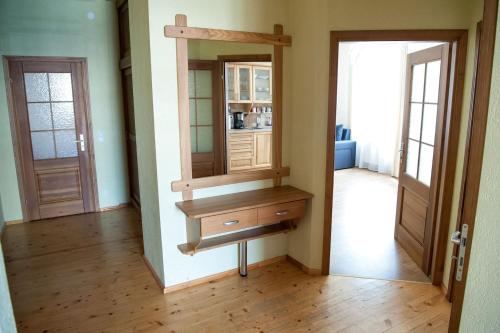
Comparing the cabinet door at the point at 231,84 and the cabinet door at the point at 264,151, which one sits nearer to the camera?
the cabinet door at the point at 231,84

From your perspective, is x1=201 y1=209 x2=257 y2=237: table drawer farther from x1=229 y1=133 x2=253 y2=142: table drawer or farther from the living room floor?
the living room floor

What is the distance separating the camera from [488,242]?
1.02 meters

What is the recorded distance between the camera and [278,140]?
329 cm

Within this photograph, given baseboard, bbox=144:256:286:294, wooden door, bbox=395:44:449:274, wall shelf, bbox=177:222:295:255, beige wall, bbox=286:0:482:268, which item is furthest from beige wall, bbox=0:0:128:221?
wooden door, bbox=395:44:449:274

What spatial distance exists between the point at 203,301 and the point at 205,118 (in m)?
1.49

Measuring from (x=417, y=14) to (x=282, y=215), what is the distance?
6.16 feet

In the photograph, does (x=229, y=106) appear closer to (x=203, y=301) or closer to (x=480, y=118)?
(x=203, y=301)

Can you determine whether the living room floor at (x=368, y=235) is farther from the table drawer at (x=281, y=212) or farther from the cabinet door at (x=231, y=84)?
the cabinet door at (x=231, y=84)

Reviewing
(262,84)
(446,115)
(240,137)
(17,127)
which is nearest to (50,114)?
(17,127)

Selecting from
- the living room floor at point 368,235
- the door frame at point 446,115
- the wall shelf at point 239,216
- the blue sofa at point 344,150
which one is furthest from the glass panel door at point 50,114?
the blue sofa at point 344,150

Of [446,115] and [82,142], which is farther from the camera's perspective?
[82,142]

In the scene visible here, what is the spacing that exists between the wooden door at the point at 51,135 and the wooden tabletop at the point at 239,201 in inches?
103

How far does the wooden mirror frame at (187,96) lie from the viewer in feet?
8.94

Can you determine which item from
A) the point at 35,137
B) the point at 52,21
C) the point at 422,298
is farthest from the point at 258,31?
the point at 35,137
